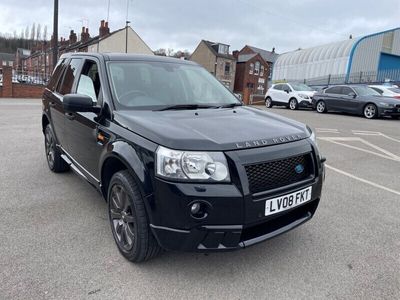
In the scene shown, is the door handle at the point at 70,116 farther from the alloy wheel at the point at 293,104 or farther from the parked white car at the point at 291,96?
the alloy wheel at the point at 293,104

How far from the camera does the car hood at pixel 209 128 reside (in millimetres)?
2385

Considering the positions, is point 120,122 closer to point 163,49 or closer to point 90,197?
point 90,197

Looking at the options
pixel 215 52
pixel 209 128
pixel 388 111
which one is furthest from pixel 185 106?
pixel 215 52

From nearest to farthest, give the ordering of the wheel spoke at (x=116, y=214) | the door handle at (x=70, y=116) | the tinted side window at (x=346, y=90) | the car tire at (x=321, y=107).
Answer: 1. the wheel spoke at (x=116, y=214)
2. the door handle at (x=70, y=116)
3. the tinted side window at (x=346, y=90)
4. the car tire at (x=321, y=107)

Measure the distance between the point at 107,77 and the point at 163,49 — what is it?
83772mm

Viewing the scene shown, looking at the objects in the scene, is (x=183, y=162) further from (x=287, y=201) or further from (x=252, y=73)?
(x=252, y=73)

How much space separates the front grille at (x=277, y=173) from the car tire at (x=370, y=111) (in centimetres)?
1423

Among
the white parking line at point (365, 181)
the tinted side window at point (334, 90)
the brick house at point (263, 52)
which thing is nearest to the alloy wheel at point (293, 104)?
the tinted side window at point (334, 90)

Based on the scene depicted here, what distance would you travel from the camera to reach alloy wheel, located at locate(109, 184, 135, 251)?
8.96ft

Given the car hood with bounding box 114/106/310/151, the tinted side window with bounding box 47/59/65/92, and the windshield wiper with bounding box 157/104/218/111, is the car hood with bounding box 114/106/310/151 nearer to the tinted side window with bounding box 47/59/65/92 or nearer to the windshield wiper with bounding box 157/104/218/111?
the windshield wiper with bounding box 157/104/218/111

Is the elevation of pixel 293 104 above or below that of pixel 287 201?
above

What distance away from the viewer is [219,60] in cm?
5178

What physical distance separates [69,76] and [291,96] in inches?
676

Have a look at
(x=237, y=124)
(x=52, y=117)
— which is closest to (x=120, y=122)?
(x=237, y=124)
